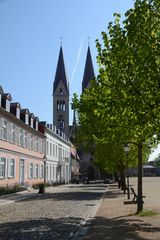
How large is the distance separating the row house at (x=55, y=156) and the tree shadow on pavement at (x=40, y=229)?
3848 centimetres

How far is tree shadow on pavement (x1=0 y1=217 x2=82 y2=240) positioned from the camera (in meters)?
11.3

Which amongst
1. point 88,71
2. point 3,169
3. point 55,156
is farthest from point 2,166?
point 88,71

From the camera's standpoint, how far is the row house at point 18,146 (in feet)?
118

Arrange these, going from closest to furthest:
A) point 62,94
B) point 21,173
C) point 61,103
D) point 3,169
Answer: point 3,169
point 21,173
point 62,94
point 61,103

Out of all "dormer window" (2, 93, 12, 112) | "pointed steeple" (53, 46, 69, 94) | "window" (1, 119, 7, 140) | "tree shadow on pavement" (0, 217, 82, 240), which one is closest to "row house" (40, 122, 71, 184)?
"window" (1, 119, 7, 140)

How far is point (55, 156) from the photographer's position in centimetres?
6594

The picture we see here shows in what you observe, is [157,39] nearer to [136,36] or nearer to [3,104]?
[136,36]

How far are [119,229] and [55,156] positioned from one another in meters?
53.7

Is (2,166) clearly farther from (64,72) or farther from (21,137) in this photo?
(64,72)

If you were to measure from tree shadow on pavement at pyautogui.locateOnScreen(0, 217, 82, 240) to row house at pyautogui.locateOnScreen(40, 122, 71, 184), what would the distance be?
38.5m

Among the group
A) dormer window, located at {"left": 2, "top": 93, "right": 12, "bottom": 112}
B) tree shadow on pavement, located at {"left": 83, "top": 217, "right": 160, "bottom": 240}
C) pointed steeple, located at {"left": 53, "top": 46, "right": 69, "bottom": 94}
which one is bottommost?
tree shadow on pavement, located at {"left": 83, "top": 217, "right": 160, "bottom": 240}

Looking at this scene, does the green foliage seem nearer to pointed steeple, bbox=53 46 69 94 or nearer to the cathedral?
pointed steeple, bbox=53 46 69 94

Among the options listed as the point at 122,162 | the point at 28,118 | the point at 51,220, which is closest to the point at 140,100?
the point at 51,220

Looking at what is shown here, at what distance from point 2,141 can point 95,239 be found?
25.6 meters
